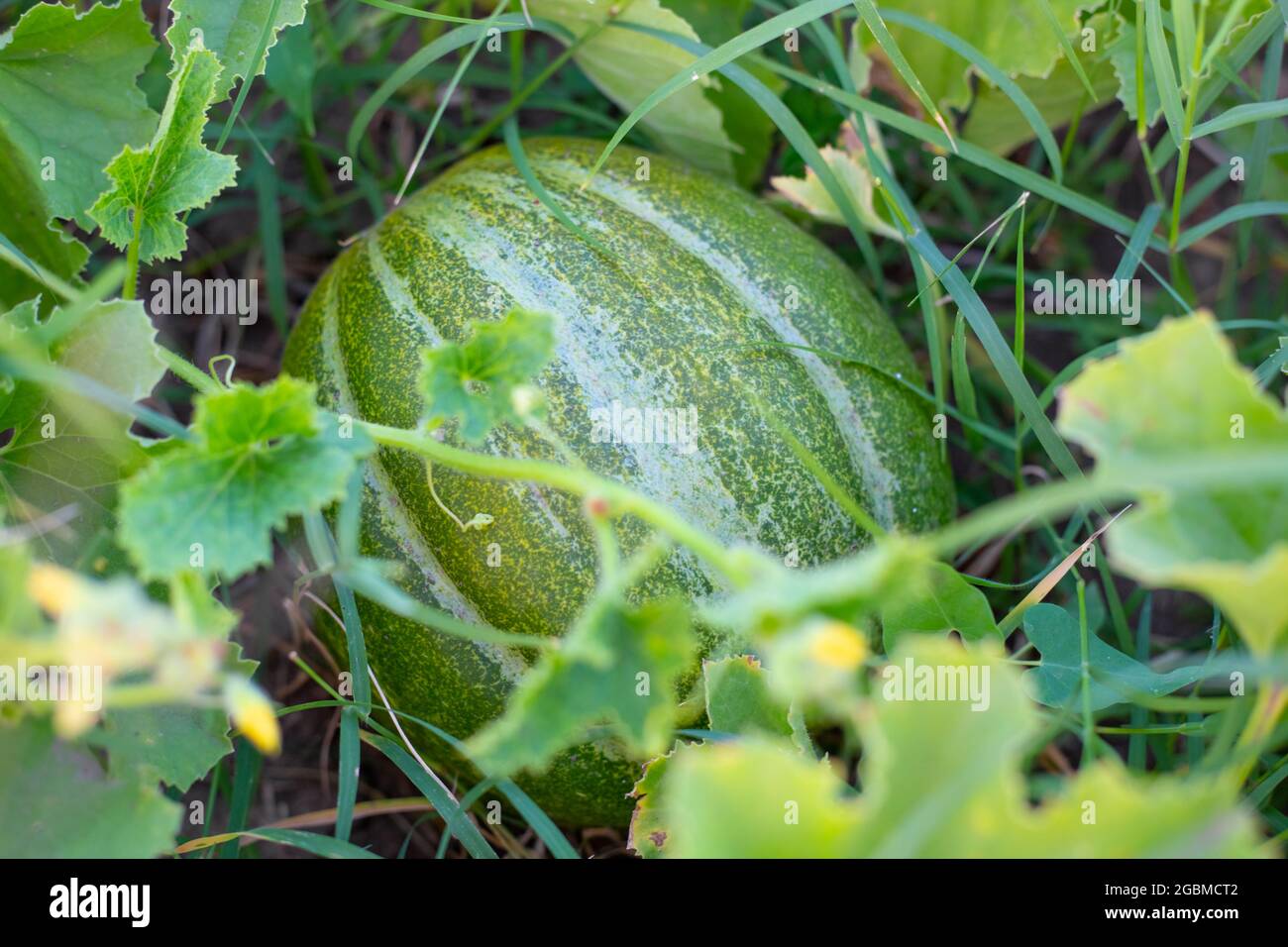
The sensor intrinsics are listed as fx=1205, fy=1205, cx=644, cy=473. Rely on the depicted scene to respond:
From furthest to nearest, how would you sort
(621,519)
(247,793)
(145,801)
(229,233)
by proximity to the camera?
(229,233)
(247,793)
(621,519)
(145,801)

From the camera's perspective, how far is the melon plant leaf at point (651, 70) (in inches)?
80.4

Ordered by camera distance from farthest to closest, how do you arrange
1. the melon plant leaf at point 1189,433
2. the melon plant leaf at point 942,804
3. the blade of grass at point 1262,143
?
1. the blade of grass at point 1262,143
2. the melon plant leaf at point 1189,433
3. the melon plant leaf at point 942,804

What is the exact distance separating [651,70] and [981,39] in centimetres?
61

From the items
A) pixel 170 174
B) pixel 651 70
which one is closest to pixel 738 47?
pixel 651 70

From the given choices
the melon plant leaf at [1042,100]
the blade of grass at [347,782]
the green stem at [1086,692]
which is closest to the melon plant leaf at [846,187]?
the melon plant leaf at [1042,100]

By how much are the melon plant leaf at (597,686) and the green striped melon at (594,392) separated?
566 millimetres

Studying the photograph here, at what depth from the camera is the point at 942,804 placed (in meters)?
1.00

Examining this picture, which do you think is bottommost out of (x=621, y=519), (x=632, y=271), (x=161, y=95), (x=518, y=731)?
(x=518, y=731)

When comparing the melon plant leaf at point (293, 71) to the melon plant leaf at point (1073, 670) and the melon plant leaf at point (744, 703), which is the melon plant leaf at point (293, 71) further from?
the melon plant leaf at point (1073, 670)

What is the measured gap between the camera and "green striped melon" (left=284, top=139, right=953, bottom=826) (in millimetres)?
1707
